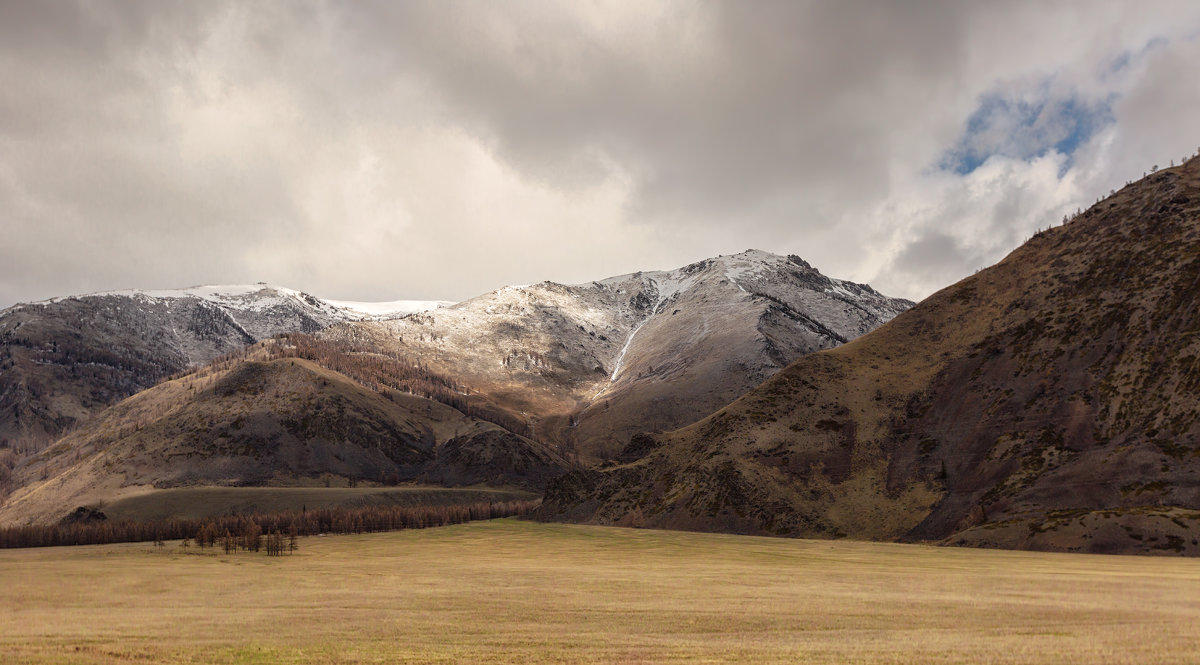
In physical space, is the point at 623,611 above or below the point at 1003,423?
below

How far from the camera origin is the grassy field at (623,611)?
100ft

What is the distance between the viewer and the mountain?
325ft

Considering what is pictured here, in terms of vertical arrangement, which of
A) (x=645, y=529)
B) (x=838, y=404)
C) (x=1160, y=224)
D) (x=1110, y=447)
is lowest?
(x=645, y=529)

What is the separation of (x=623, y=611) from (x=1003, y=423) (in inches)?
4099

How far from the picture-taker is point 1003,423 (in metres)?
123

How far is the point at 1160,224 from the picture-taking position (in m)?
135

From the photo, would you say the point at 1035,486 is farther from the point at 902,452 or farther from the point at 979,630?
the point at 979,630

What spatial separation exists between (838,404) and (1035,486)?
156ft

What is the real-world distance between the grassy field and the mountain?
70.5ft

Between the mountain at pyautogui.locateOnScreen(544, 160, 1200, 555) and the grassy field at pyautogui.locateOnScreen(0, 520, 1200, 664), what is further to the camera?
the mountain at pyautogui.locateOnScreen(544, 160, 1200, 555)

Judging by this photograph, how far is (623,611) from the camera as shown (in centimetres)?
4328

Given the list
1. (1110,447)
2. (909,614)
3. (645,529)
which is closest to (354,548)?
(645,529)

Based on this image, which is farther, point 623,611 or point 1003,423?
point 1003,423

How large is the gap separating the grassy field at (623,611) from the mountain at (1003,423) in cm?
2150
